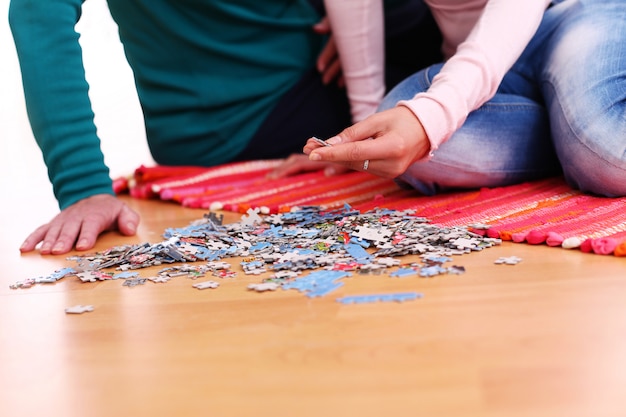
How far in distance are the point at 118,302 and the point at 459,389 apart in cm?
59

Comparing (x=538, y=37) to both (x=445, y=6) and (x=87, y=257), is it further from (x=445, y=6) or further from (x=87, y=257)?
(x=87, y=257)

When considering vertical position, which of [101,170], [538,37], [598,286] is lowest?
[598,286]

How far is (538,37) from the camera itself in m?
1.73

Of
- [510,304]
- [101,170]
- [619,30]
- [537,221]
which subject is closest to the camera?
[510,304]

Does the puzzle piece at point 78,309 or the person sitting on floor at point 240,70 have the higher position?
the person sitting on floor at point 240,70

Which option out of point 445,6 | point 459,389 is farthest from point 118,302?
point 445,6

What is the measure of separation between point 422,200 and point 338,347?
78 centimetres

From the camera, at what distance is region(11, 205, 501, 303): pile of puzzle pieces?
1.14 meters

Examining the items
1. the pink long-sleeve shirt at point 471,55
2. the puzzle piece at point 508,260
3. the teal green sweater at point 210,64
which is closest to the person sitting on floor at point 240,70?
the teal green sweater at point 210,64

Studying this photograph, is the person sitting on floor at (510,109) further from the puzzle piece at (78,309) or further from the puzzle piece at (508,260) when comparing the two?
the puzzle piece at (78,309)

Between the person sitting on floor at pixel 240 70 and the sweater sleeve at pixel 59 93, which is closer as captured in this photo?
the sweater sleeve at pixel 59 93

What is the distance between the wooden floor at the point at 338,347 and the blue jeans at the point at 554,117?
0.38m

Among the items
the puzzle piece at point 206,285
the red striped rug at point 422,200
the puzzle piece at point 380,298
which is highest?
the puzzle piece at point 206,285

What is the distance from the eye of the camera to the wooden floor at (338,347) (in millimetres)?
759
